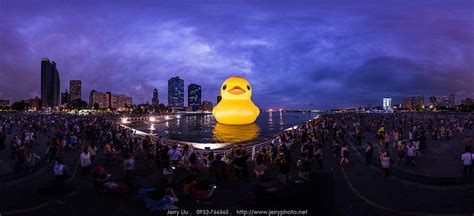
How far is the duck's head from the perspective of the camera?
119 ft

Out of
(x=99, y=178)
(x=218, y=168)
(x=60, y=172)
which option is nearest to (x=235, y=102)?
(x=218, y=168)

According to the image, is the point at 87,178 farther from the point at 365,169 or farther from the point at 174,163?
the point at 365,169

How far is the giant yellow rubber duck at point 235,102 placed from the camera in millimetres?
36594

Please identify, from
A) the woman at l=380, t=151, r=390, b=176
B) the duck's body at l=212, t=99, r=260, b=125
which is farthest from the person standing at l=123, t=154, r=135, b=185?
the duck's body at l=212, t=99, r=260, b=125

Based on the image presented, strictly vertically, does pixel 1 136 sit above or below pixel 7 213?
above

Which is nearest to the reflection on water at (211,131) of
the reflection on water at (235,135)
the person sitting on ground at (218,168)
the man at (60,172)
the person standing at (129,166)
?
the reflection on water at (235,135)

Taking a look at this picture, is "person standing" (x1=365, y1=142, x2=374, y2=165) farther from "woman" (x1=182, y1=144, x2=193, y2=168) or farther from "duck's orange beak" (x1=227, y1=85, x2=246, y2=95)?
"duck's orange beak" (x1=227, y1=85, x2=246, y2=95)

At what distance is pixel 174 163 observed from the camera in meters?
11.1

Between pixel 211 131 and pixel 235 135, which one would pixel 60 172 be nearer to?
pixel 235 135

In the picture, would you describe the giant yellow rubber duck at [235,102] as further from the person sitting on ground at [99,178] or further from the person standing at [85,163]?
the person sitting on ground at [99,178]

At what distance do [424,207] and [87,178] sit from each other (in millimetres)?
11255

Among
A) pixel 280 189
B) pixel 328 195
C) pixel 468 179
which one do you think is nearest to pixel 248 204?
pixel 280 189

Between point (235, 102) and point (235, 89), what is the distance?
6.63 feet

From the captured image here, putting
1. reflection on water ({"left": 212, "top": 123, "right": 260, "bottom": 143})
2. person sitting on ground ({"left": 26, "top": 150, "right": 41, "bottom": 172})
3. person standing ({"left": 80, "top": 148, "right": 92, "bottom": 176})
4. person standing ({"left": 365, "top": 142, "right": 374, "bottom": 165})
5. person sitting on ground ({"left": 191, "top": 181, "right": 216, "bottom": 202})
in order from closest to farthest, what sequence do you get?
person sitting on ground ({"left": 191, "top": 181, "right": 216, "bottom": 202}) → person standing ({"left": 80, "top": 148, "right": 92, "bottom": 176}) → person sitting on ground ({"left": 26, "top": 150, "right": 41, "bottom": 172}) → person standing ({"left": 365, "top": 142, "right": 374, "bottom": 165}) → reflection on water ({"left": 212, "top": 123, "right": 260, "bottom": 143})
